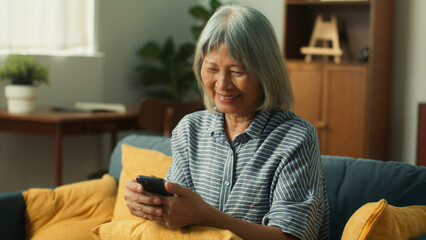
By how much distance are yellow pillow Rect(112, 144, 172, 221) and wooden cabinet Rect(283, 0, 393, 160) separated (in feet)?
7.15

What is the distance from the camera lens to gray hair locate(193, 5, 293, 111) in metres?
1.56

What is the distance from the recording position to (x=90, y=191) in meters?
2.26

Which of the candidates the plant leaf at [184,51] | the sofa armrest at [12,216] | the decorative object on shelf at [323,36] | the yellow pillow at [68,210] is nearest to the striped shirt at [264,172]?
the yellow pillow at [68,210]

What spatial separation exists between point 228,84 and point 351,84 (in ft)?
8.61

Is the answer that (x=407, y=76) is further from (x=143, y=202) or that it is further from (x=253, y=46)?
(x=143, y=202)

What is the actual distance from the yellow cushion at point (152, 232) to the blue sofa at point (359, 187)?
626 millimetres

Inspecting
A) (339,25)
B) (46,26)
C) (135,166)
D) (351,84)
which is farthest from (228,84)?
(339,25)

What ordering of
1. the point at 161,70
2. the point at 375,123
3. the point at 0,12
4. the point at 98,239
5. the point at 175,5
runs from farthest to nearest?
the point at 175,5, the point at 161,70, the point at 375,123, the point at 0,12, the point at 98,239

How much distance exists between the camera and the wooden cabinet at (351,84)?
13.1 ft

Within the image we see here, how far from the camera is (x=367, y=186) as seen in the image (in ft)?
6.24

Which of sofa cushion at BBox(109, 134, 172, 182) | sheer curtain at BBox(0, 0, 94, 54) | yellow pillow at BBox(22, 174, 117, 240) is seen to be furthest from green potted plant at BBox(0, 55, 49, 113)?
yellow pillow at BBox(22, 174, 117, 240)

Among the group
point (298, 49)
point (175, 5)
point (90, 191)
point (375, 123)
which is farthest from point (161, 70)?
point (90, 191)

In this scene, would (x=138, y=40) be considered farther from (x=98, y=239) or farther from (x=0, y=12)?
(x=98, y=239)

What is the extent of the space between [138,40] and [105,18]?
17.8 inches
